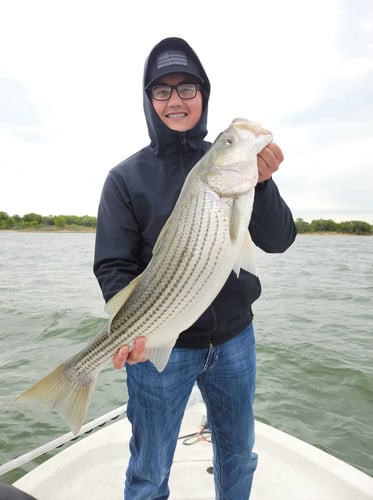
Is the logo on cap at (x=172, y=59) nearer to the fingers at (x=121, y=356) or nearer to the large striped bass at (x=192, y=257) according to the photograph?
the large striped bass at (x=192, y=257)

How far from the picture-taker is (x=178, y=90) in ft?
9.33

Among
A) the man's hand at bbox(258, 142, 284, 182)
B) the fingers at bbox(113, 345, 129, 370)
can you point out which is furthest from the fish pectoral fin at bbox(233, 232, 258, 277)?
the fingers at bbox(113, 345, 129, 370)

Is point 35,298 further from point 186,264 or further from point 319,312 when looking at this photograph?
point 186,264

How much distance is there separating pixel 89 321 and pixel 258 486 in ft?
31.2

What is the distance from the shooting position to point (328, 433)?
609cm

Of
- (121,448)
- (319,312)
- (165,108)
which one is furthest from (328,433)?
(319,312)

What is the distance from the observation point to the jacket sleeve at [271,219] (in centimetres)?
259

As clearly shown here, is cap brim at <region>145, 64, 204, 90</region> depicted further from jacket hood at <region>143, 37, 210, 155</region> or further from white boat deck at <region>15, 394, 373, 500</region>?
white boat deck at <region>15, 394, 373, 500</region>

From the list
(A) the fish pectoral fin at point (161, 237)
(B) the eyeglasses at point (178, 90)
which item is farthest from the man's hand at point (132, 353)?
(B) the eyeglasses at point (178, 90)

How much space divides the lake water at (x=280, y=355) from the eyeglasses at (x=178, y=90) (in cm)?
498

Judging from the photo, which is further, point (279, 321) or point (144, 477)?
point (279, 321)

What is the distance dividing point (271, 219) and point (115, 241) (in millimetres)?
1047

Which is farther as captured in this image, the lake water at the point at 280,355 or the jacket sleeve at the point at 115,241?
the lake water at the point at 280,355

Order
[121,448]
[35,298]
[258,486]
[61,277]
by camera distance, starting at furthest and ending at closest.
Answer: [61,277]
[35,298]
[121,448]
[258,486]
